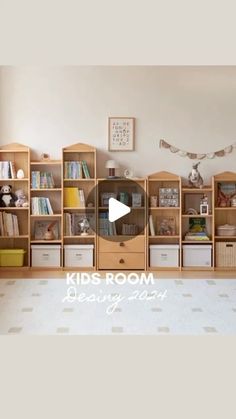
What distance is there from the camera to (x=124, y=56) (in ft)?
9.77

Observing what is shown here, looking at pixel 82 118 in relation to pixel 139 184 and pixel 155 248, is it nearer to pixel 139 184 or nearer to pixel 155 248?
pixel 139 184

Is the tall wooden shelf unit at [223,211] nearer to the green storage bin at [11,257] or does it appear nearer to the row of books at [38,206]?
the row of books at [38,206]

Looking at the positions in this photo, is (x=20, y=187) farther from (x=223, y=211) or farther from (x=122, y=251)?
(x=223, y=211)

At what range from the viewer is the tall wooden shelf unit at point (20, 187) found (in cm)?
584

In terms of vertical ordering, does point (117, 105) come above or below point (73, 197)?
above

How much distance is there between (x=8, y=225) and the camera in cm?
586

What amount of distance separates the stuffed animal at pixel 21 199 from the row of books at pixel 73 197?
1.56 ft

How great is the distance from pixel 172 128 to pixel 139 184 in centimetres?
78

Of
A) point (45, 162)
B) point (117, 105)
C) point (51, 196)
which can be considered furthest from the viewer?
point (51, 196)

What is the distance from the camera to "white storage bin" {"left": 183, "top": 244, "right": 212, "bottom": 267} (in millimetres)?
5879

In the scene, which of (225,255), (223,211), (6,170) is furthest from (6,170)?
(225,255)

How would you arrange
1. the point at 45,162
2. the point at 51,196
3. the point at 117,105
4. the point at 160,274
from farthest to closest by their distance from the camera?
the point at 51,196, the point at 117,105, the point at 45,162, the point at 160,274
